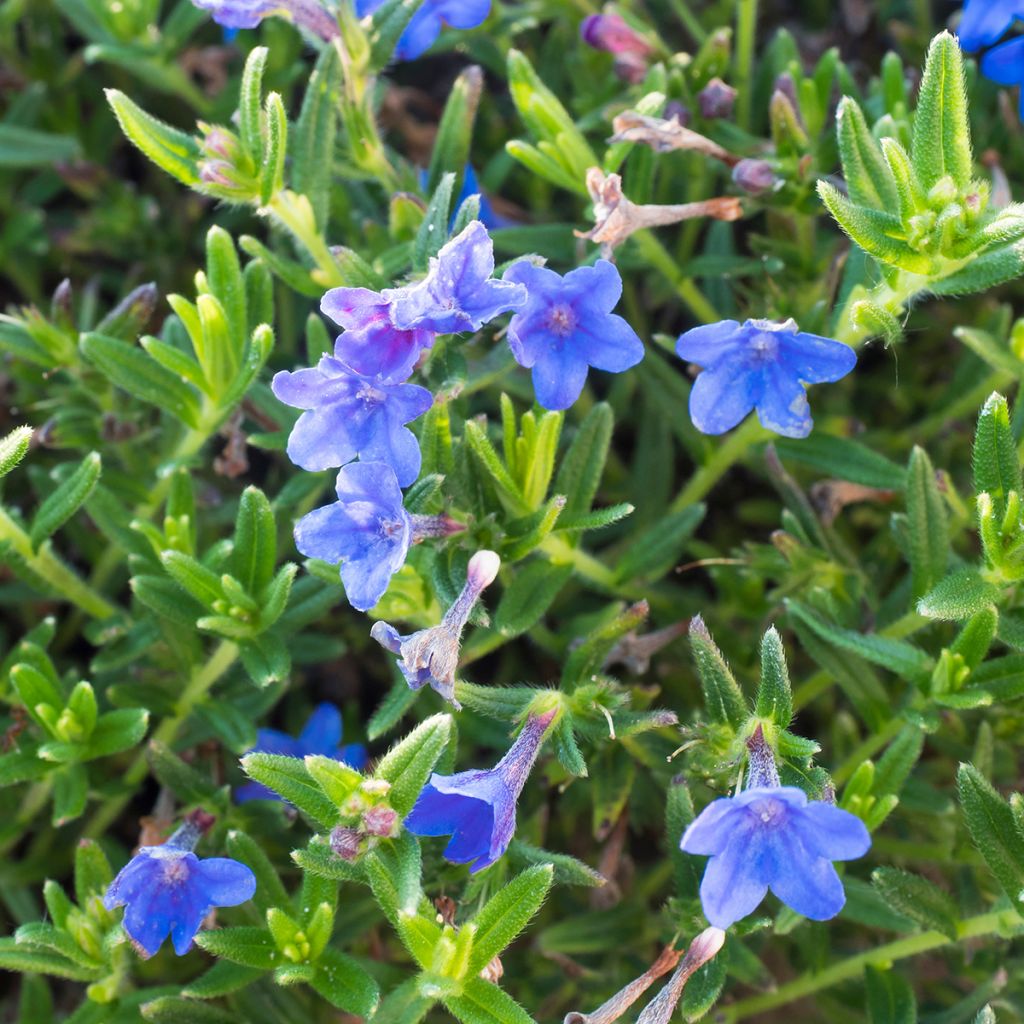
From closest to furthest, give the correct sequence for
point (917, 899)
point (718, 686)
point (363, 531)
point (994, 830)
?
1. point (363, 531)
2. point (718, 686)
3. point (994, 830)
4. point (917, 899)

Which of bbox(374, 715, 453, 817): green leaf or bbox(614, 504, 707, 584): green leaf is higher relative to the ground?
bbox(374, 715, 453, 817): green leaf

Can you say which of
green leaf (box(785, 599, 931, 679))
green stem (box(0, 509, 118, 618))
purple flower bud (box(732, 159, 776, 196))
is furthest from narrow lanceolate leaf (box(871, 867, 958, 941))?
green stem (box(0, 509, 118, 618))

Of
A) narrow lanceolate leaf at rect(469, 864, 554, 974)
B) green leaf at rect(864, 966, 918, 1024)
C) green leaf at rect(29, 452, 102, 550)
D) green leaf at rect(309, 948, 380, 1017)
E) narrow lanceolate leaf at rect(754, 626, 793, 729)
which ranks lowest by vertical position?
green leaf at rect(864, 966, 918, 1024)

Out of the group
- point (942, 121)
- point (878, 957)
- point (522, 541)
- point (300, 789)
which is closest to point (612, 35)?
point (942, 121)

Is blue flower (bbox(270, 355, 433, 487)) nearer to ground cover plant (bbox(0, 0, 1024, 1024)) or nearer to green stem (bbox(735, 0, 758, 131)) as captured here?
ground cover plant (bbox(0, 0, 1024, 1024))

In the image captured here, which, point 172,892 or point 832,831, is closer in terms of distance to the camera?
point 832,831

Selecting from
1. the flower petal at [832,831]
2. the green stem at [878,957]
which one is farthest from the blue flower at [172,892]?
the green stem at [878,957]

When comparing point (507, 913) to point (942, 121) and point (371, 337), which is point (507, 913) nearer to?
point (371, 337)
